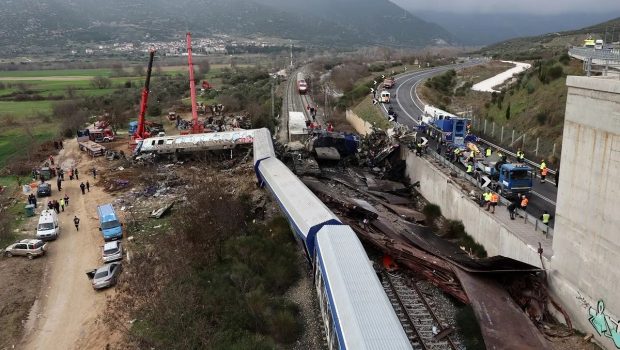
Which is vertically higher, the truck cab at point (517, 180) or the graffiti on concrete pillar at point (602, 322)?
the truck cab at point (517, 180)

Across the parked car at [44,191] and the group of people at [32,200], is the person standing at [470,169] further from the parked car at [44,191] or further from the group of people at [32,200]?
the parked car at [44,191]

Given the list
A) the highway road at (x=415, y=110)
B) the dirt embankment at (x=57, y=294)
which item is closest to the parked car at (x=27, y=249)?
the dirt embankment at (x=57, y=294)

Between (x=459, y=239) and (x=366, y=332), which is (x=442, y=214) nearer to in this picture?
(x=459, y=239)

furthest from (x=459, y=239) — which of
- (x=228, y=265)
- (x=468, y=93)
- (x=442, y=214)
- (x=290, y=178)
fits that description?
(x=468, y=93)

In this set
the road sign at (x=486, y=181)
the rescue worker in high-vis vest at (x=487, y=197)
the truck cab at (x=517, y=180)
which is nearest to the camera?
the rescue worker in high-vis vest at (x=487, y=197)

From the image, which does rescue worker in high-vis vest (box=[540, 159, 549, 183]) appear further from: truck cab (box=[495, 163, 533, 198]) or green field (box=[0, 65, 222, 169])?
green field (box=[0, 65, 222, 169])

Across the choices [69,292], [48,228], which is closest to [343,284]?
[69,292]

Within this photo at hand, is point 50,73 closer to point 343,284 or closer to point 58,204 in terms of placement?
point 58,204

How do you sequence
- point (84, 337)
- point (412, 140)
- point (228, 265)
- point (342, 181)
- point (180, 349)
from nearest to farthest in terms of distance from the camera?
point (180, 349), point (84, 337), point (228, 265), point (342, 181), point (412, 140)
